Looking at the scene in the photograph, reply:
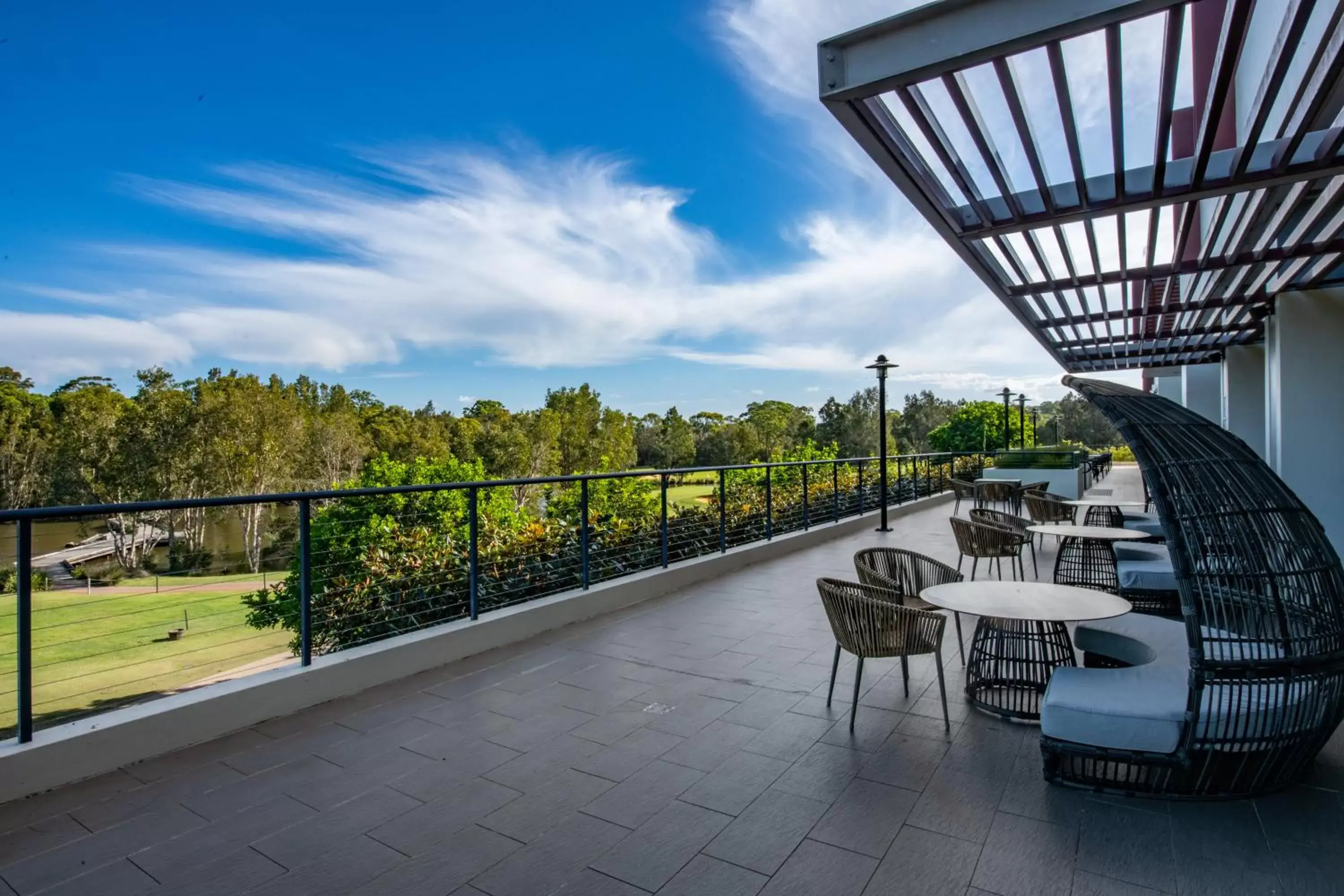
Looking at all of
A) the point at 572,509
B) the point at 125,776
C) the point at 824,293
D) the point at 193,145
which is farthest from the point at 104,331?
the point at 125,776

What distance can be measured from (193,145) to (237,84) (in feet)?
29.3

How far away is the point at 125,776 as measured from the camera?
2.54 metres

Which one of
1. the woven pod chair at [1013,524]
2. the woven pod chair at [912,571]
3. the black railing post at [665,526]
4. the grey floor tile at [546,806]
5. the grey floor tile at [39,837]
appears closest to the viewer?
the grey floor tile at [39,837]

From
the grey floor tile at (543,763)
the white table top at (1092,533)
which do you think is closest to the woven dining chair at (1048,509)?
the white table top at (1092,533)

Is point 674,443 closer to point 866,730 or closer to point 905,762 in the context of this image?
point 866,730

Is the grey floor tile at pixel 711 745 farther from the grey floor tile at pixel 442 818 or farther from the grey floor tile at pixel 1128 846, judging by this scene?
the grey floor tile at pixel 1128 846

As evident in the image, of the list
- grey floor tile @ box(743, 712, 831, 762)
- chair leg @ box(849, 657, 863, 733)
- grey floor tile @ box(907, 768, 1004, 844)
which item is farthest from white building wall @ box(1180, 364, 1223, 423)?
grey floor tile @ box(907, 768, 1004, 844)

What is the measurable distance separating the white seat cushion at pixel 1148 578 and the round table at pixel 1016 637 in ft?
4.34

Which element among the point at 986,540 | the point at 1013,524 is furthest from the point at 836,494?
the point at 986,540

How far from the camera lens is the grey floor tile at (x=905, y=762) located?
2.47 meters

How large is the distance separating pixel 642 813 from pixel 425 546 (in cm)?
411

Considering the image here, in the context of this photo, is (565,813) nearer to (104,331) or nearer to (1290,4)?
(1290,4)

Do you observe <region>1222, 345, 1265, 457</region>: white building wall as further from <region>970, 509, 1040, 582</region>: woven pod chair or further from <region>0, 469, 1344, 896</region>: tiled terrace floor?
<region>0, 469, 1344, 896</region>: tiled terrace floor

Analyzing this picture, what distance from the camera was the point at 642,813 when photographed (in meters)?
2.28
